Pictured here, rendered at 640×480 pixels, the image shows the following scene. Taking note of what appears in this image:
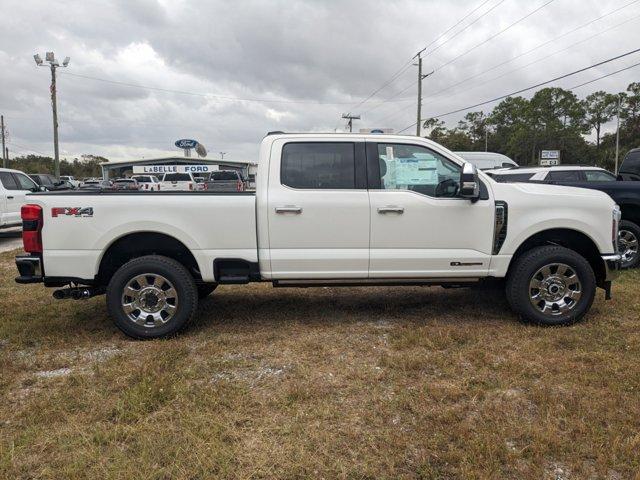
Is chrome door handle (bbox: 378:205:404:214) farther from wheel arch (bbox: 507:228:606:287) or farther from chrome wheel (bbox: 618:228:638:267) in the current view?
chrome wheel (bbox: 618:228:638:267)

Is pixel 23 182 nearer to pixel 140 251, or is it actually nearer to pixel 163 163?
pixel 140 251

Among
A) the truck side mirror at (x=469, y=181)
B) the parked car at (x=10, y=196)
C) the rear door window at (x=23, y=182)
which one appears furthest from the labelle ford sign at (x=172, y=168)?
the truck side mirror at (x=469, y=181)

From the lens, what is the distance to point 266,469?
2652 mm

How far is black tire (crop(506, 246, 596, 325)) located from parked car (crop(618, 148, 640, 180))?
5.46 meters

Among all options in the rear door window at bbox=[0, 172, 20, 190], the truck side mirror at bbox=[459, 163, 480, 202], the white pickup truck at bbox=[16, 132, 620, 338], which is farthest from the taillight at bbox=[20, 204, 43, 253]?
the rear door window at bbox=[0, 172, 20, 190]

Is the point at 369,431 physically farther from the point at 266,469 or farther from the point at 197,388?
the point at 197,388

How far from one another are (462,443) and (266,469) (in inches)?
43.7

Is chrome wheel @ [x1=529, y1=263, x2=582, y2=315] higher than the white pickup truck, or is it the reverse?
the white pickup truck

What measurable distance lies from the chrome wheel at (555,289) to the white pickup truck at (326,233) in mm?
12

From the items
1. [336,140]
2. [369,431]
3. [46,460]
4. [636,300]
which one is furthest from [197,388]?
[636,300]

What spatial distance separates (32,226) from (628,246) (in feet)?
26.3

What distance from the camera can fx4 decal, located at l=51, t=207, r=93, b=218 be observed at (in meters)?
4.45

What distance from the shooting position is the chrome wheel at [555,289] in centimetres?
485

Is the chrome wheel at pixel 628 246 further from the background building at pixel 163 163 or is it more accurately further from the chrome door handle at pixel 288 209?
the background building at pixel 163 163
